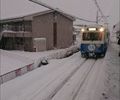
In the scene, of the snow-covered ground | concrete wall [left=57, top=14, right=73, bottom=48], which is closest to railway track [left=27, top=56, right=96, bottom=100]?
the snow-covered ground

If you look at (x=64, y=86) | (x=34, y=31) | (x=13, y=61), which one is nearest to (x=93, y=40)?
(x=13, y=61)

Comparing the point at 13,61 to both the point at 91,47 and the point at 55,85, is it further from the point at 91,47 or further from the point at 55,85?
the point at 55,85

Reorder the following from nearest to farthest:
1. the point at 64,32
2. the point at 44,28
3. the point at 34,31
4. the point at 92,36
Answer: the point at 92,36, the point at 34,31, the point at 44,28, the point at 64,32

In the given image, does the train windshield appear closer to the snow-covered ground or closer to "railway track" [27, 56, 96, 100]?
"railway track" [27, 56, 96, 100]

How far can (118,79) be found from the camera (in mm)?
13945

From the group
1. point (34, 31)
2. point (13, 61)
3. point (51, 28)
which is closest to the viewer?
point (13, 61)

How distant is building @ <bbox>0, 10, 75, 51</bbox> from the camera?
34688 mm

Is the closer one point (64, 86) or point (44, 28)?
point (64, 86)

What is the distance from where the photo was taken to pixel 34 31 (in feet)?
114

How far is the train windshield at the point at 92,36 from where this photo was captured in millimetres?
23395

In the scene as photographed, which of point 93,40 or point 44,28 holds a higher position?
point 44,28

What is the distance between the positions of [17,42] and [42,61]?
17.2 meters

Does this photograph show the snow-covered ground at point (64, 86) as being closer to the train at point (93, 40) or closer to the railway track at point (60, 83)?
the railway track at point (60, 83)

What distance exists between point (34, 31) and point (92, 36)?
43.6ft
